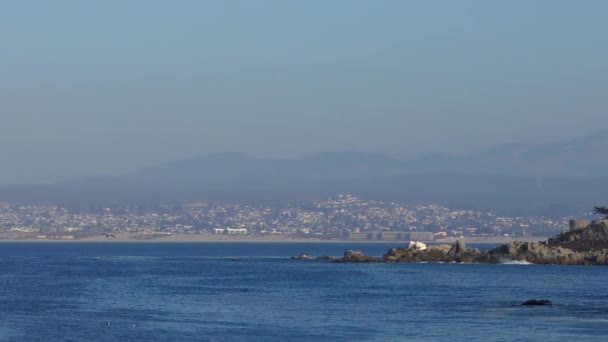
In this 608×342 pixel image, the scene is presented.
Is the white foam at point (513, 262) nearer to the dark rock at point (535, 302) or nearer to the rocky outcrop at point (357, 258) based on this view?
the rocky outcrop at point (357, 258)

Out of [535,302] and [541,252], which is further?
[541,252]

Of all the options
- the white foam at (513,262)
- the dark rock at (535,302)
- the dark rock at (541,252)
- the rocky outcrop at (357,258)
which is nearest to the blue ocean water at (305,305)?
the dark rock at (535,302)

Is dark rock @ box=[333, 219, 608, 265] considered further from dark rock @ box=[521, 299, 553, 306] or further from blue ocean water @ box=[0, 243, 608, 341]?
dark rock @ box=[521, 299, 553, 306]

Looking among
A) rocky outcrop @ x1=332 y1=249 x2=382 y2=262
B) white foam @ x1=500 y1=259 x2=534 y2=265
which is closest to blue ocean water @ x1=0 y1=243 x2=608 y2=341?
white foam @ x1=500 y1=259 x2=534 y2=265

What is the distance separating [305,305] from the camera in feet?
312

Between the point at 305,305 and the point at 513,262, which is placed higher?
the point at 513,262

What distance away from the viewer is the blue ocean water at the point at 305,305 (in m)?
75.4

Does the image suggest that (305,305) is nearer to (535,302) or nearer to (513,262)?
(535,302)

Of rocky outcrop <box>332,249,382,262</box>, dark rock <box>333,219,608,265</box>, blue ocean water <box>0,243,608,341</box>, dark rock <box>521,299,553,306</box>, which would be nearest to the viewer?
blue ocean water <box>0,243,608,341</box>

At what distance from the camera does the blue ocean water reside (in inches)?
2970

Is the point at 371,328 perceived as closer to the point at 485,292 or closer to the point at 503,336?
the point at 503,336

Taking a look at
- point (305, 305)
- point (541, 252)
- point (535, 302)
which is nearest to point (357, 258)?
point (541, 252)

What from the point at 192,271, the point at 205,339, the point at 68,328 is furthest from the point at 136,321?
the point at 192,271

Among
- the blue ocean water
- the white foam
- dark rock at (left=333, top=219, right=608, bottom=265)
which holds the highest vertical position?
dark rock at (left=333, top=219, right=608, bottom=265)
